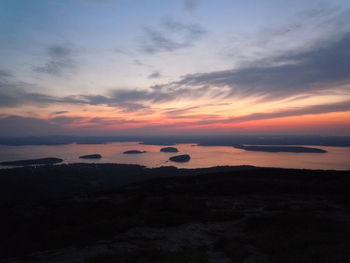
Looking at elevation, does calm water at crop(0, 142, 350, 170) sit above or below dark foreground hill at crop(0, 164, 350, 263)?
below

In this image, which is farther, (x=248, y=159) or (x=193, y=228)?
(x=248, y=159)

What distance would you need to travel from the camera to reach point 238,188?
1614 centimetres

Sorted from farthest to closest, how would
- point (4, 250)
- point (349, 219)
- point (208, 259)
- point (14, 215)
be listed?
point (14, 215)
point (349, 219)
point (4, 250)
point (208, 259)

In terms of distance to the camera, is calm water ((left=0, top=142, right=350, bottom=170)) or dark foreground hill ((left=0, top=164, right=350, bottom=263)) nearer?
dark foreground hill ((left=0, top=164, right=350, bottom=263))

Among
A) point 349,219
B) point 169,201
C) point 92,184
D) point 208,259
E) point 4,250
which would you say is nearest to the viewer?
point 208,259

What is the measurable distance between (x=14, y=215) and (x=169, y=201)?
7205 millimetres

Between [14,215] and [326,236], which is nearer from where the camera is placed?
[326,236]

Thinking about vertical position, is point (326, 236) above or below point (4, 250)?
above

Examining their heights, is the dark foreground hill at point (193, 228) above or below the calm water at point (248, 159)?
above

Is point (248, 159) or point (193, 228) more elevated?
point (193, 228)

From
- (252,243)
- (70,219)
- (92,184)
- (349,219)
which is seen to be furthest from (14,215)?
(92,184)

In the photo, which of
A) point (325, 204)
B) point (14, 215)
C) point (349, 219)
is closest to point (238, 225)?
point (349, 219)

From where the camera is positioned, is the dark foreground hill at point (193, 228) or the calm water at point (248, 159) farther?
the calm water at point (248, 159)

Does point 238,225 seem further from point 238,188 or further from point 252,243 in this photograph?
point 238,188
